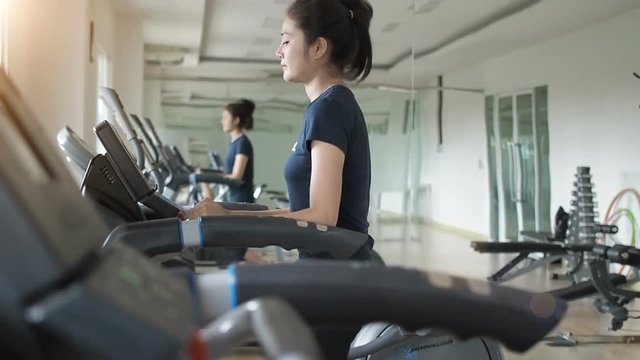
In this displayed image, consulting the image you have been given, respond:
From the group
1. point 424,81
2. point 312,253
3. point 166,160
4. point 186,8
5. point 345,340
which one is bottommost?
point 345,340

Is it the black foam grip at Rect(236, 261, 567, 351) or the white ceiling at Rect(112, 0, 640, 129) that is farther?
the white ceiling at Rect(112, 0, 640, 129)

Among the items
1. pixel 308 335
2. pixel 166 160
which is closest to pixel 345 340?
pixel 308 335

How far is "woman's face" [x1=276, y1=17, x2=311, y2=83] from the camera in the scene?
4.97 feet

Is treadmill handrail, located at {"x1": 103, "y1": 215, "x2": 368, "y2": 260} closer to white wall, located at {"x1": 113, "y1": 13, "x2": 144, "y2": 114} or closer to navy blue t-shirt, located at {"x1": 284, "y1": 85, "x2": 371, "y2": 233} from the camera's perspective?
navy blue t-shirt, located at {"x1": 284, "y1": 85, "x2": 371, "y2": 233}

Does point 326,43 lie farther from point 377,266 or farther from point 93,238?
point 93,238

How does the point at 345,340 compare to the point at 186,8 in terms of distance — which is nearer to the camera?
the point at 345,340

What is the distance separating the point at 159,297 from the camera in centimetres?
40

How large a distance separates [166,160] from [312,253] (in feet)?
12.8

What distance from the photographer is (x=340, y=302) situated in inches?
21.1

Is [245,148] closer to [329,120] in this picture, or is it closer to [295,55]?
[295,55]

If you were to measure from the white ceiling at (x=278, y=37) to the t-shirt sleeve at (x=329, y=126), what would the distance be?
170 inches

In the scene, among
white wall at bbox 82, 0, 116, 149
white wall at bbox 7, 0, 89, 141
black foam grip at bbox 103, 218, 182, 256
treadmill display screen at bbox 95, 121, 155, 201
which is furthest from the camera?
white wall at bbox 82, 0, 116, 149

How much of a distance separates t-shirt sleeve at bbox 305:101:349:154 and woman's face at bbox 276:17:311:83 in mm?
159

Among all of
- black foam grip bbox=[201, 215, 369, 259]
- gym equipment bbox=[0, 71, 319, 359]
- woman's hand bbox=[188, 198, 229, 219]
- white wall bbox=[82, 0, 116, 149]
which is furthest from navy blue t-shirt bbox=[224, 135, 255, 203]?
gym equipment bbox=[0, 71, 319, 359]
